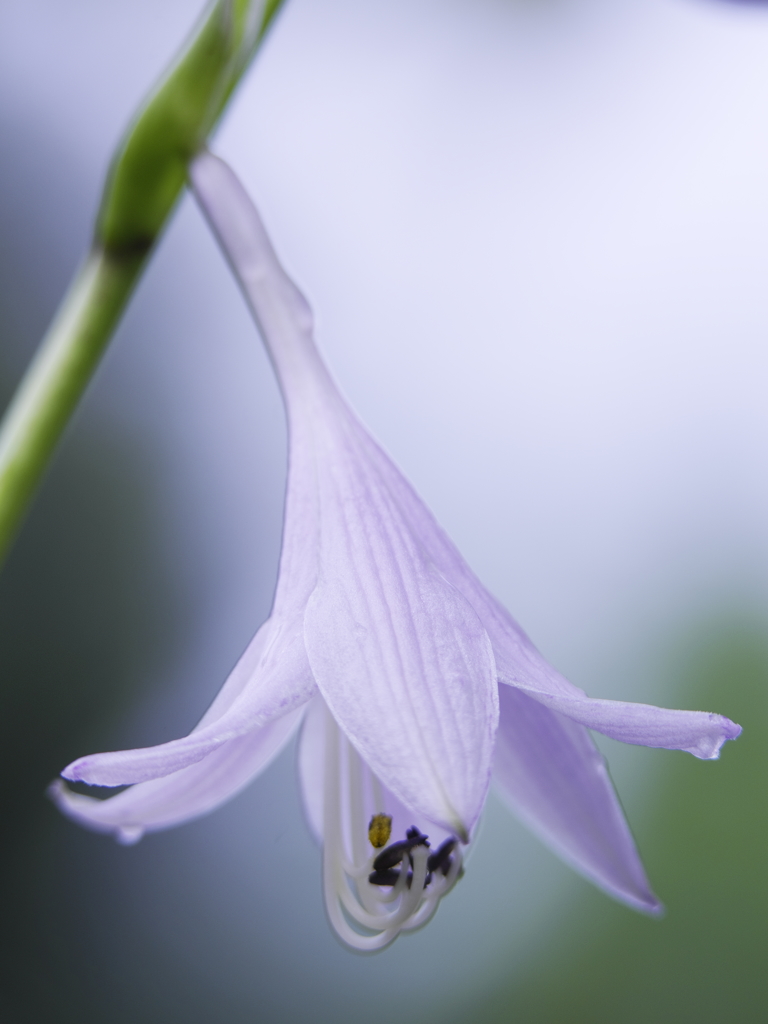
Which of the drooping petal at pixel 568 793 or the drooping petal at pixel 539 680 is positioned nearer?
the drooping petal at pixel 539 680

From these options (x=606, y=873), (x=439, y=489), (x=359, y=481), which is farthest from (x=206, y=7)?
(x=439, y=489)

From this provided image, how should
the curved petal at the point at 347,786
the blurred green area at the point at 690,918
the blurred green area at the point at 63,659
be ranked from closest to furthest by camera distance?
the curved petal at the point at 347,786, the blurred green area at the point at 63,659, the blurred green area at the point at 690,918

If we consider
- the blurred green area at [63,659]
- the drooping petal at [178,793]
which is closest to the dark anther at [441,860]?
the drooping petal at [178,793]

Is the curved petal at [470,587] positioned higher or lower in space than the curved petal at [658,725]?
higher

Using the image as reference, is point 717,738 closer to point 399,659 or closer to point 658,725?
point 658,725

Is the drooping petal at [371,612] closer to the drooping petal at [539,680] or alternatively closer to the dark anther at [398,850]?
the drooping petal at [539,680]

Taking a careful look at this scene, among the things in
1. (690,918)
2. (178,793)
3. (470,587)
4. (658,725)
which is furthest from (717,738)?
(690,918)

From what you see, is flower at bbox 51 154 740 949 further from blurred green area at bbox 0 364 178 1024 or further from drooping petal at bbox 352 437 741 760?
blurred green area at bbox 0 364 178 1024
